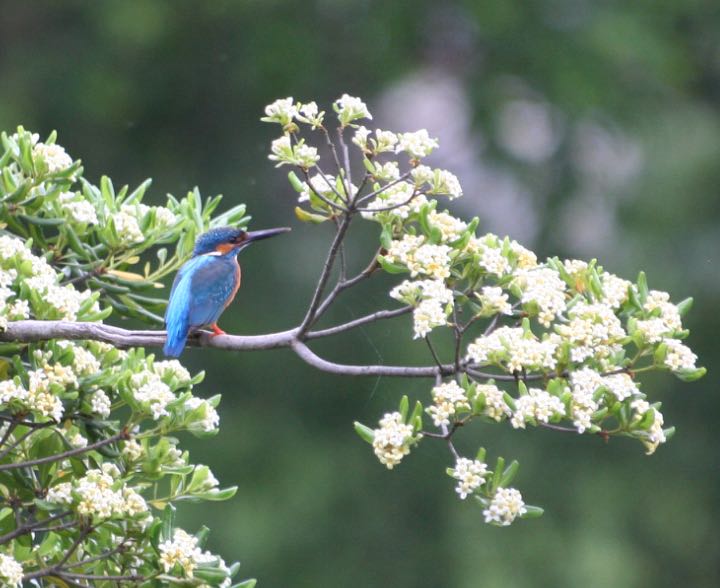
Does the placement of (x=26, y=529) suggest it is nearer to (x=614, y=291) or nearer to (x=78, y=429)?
(x=78, y=429)

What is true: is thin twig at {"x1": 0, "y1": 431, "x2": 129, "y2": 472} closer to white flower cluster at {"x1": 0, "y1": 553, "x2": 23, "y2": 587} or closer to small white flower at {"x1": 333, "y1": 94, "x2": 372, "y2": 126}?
white flower cluster at {"x1": 0, "y1": 553, "x2": 23, "y2": 587}

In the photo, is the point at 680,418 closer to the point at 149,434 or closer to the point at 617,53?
the point at 617,53

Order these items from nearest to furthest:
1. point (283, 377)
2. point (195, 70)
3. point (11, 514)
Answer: point (11, 514) → point (283, 377) → point (195, 70)

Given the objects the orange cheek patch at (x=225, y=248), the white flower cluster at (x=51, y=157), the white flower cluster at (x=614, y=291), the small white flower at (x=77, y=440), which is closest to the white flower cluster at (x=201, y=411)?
the small white flower at (x=77, y=440)

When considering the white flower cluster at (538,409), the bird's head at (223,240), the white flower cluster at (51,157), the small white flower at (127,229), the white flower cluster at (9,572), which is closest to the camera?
the white flower cluster at (538,409)

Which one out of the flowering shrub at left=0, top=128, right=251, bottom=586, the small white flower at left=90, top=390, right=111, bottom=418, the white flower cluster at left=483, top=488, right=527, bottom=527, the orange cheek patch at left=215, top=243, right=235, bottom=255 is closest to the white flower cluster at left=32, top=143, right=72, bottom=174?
the flowering shrub at left=0, top=128, right=251, bottom=586

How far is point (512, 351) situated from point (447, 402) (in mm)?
136

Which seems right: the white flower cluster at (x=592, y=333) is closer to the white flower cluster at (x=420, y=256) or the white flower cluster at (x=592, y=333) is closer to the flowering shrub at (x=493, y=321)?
the flowering shrub at (x=493, y=321)

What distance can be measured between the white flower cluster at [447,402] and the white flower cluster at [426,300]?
0.10 metres

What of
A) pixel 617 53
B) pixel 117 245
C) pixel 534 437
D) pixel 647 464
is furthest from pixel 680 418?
pixel 117 245

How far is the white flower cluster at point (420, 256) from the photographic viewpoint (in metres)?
2.23

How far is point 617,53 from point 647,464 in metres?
3.02

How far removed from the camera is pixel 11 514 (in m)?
2.57

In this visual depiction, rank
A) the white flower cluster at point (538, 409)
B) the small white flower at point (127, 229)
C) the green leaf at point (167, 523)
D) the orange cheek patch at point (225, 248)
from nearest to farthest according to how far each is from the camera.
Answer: the white flower cluster at point (538, 409)
the green leaf at point (167, 523)
the small white flower at point (127, 229)
the orange cheek patch at point (225, 248)
